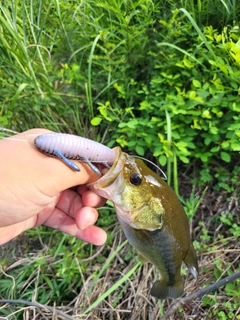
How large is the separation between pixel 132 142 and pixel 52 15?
3.38ft

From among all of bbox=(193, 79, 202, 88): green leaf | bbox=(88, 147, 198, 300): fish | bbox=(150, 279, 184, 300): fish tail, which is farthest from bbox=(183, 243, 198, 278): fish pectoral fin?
bbox=(193, 79, 202, 88): green leaf

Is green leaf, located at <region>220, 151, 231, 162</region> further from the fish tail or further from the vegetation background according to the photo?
the fish tail

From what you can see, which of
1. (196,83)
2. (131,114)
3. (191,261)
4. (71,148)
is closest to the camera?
(71,148)

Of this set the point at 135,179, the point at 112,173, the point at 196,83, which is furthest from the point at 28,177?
the point at 196,83

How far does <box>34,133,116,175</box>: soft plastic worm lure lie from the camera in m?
1.23

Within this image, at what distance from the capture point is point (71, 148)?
1252 millimetres

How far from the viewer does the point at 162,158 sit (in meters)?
2.08

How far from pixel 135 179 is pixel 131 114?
92 cm

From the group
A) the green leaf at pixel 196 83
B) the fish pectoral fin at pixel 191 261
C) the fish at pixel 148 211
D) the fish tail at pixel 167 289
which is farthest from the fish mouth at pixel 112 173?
the green leaf at pixel 196 83

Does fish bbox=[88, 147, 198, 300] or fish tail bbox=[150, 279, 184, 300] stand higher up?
fish bbox=[88, 147, 198, 300]

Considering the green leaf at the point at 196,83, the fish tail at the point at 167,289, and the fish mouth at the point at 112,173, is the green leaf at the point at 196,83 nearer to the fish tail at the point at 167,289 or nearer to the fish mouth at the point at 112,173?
the fish mouth at the point at 112,173

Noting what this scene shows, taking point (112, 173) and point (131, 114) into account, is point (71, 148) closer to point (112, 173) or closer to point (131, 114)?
point (112, 173)

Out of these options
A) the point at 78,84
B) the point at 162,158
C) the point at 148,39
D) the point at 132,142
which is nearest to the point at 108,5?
the point at 148,39

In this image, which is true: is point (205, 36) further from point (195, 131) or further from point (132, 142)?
point (132, 142)
